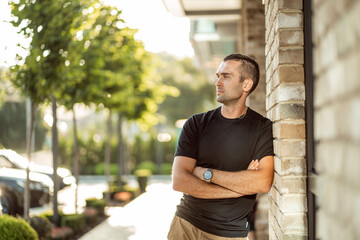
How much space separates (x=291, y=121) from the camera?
2.84 metres

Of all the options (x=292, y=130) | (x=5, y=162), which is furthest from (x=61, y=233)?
(x=292, y=130)

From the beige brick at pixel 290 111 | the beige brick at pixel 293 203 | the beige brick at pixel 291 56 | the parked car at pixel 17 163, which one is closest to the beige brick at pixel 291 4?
the beige brick at pixel 291 56

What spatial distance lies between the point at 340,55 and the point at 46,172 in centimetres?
1324

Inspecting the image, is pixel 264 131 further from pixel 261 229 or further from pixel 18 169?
pixel 18 169

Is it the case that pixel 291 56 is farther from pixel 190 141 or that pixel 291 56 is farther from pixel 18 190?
pixel 18 190

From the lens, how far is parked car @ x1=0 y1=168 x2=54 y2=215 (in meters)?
10.3

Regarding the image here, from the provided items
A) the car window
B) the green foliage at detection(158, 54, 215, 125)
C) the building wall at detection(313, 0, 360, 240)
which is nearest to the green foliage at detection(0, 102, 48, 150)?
the car window

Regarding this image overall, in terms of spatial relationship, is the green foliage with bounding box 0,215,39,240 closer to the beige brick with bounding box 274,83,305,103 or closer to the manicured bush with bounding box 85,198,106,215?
the beige brick with bounding box 274,83,305,103

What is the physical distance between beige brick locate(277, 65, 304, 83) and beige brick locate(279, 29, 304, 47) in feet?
0.45

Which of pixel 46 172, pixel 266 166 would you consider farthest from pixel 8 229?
pixel 46 172

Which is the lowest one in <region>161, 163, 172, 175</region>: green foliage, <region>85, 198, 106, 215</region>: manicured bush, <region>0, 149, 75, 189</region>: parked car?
<region>161, 163, 172, 175</region>: green foliage

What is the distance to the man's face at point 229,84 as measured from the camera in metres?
3.24

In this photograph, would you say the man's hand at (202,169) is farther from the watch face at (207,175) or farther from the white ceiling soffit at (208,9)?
the white ceiling soffit at (208,9)

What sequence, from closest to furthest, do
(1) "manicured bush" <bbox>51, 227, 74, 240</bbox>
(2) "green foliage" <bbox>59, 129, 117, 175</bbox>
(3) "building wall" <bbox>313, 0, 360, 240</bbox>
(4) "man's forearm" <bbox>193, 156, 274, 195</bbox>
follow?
(3) "building wall" <bbox>313, 0, 360, 240</bbox>
(4) "man's forearm" <bbox>193, 156, 274, 195</bbox>
(1) "manicured bush" <bbox>51, 227, 74, 240</bbox>
(2) "green foliage" <bbox>59, 129, 117, 175</bbox>
